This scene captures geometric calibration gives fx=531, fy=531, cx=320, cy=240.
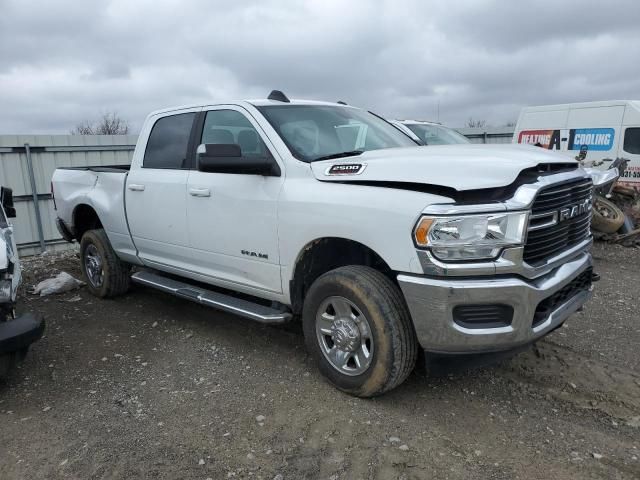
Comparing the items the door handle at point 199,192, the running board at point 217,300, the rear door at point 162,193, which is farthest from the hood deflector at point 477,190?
the rear door at point 162,193

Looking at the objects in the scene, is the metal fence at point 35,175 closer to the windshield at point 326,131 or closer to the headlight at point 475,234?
the windshield at point 326,131

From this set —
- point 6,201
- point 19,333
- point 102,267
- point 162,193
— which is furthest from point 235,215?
point 102,267

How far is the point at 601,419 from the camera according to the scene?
3.25 m

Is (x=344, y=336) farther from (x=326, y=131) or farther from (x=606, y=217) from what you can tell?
A: (x=606, y=217)

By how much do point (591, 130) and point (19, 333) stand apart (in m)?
10.7

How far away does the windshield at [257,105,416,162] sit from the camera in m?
3.87

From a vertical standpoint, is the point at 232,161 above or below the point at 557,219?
above

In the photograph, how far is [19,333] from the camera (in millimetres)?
3488

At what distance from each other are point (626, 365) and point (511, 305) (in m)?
1.73

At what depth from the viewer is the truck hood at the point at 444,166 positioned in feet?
9.57

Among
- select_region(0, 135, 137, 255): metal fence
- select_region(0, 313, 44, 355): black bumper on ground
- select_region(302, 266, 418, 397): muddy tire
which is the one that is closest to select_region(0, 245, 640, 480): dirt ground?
select_region(302, 266, 418, 397): muddy tire

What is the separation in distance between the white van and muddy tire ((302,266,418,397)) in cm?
883

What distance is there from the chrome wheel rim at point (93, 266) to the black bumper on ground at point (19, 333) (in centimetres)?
225

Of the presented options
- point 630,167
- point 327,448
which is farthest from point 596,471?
point 630,167
